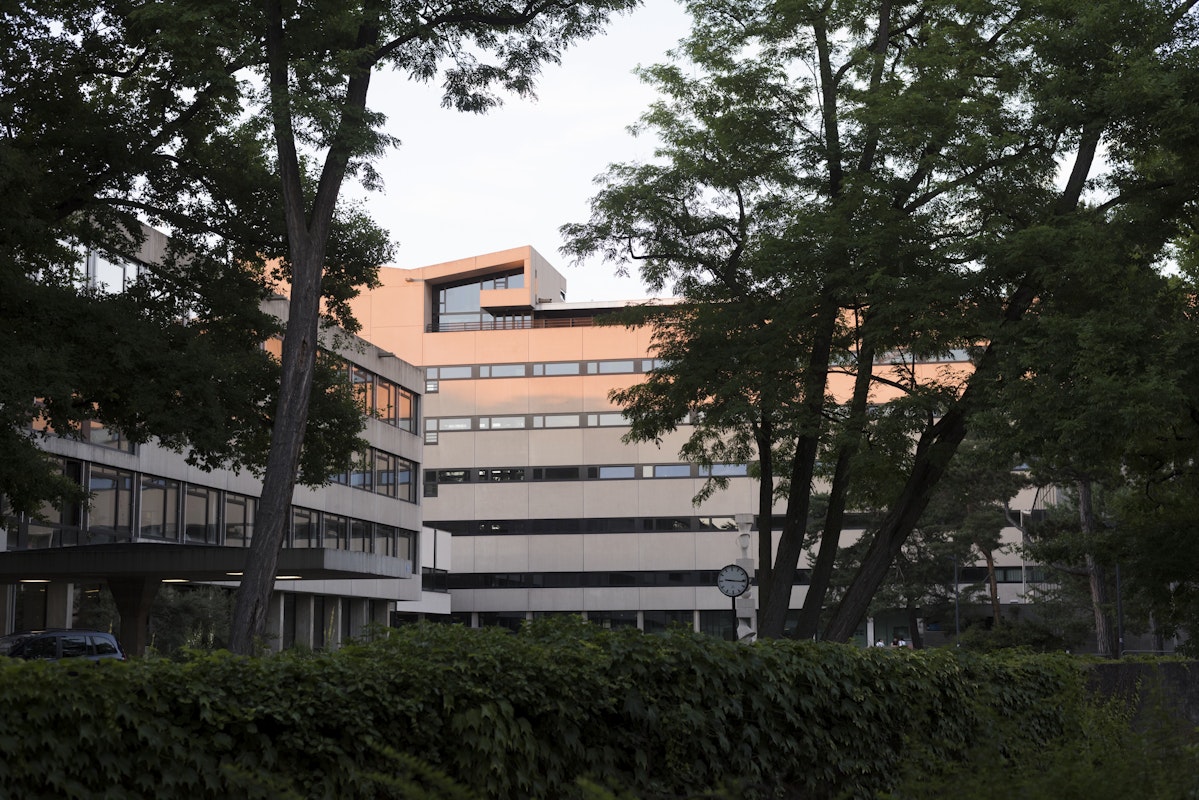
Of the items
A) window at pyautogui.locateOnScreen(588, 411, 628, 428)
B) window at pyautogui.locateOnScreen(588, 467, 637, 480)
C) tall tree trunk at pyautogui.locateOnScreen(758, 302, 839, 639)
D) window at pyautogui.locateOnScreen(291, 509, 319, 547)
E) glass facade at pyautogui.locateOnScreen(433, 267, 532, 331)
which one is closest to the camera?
tall tree trunk at pyautogui.locateOnScreen(758, 302, 839, 639)

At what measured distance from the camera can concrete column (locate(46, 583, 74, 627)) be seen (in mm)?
36562

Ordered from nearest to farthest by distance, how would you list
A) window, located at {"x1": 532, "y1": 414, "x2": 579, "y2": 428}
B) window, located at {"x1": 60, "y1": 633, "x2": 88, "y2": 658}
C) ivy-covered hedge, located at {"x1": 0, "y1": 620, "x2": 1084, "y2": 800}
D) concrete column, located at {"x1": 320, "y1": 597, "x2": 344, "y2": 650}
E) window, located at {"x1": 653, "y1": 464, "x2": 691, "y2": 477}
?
ivy-covered hedge, located at {"x1": 0, "y1": 620, "x2": 1084, "y2": 800} < window, located at {"x1": 60, "y1": 633, "x2": 88, "y2": 658} < concrete column, located at {"x1": 320, "y1": 597, "x2": 344, "y2": 650} < window, located at {"x1": 653, "y1": 464, "x2": 691, "y2": 477} < window, located at {"x1": 532, "y1": 414, "x2": 579, "y2": 428}

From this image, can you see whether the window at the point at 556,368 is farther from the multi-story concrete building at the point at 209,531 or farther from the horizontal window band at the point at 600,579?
the multi-story concrete building at the point at 209,531

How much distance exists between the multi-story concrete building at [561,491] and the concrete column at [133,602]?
46.0m

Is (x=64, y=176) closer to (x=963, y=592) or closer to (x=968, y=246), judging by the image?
(x=968, y=246)

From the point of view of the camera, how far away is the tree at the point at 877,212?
2128 cm

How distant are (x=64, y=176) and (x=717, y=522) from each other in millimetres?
58639

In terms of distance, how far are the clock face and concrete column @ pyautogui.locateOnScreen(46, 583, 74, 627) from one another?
56.9 feet

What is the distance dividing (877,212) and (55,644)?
1547 centimetres

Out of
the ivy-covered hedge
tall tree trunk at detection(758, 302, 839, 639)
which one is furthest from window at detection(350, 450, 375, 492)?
the ivy-covered hedge

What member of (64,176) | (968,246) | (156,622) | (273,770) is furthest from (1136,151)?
(156,622)

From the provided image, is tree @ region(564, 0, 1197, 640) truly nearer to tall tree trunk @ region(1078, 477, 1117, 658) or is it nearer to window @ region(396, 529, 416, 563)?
tall tree trunk @ region(1078, 477, 1117, 658)

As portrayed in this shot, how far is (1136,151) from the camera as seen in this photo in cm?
2269

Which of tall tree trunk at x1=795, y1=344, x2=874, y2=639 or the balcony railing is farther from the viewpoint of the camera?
the balcony railing
